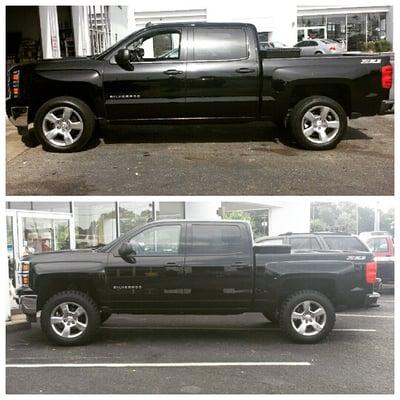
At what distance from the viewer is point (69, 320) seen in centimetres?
534

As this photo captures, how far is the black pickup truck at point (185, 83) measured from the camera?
243 inches

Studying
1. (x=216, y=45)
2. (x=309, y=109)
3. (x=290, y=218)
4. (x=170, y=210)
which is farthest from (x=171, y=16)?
(x=290, y=218)

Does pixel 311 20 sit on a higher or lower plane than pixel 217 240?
higher

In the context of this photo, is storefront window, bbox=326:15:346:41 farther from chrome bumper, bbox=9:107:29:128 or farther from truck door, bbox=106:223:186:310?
truck door, bbox=106:223:186:310

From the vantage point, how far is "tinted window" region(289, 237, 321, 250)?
17.0 feet

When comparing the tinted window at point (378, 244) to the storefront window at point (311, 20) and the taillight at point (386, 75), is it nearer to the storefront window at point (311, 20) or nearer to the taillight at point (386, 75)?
the taillight at point (386, 75)

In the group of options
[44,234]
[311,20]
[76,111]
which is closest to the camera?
[44,234]

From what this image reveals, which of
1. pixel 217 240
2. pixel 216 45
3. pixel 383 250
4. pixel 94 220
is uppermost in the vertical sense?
pixel 216 45

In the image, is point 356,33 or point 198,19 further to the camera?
point 356,33

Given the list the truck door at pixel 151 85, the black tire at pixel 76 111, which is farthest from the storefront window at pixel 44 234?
the truck door at pixel 151 85

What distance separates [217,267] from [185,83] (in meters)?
2.32

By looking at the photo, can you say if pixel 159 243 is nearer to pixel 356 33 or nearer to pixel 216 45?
pixel 216 45

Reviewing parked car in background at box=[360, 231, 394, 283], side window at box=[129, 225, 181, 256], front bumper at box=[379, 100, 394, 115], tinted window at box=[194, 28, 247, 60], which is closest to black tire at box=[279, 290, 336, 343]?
parked car in background at box=[360, 231, 394, 283]
